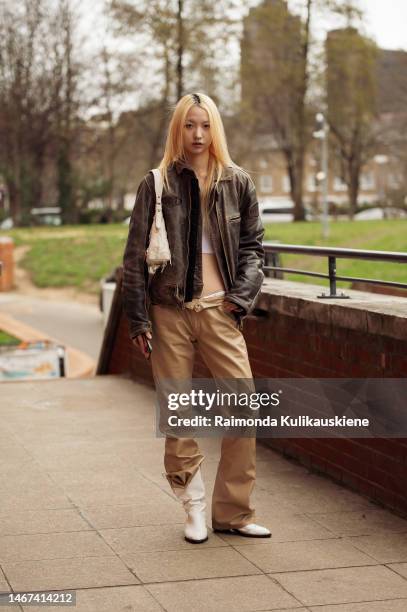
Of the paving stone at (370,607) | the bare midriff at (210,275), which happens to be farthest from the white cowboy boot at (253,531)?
the bare midriff at (210,275)

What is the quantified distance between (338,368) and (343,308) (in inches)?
14.0

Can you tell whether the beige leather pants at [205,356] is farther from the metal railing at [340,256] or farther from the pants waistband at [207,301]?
the metal railing at [340,256]

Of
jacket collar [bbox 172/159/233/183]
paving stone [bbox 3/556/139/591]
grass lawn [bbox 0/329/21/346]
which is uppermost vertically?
jacket collar [bbox 172/159/233/183]

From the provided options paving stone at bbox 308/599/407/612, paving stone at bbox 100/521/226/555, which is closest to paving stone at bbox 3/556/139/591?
paving stone at bbox 100/521/226/555

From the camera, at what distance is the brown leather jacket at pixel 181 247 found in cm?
473

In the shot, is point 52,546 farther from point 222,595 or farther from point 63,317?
point 63,317

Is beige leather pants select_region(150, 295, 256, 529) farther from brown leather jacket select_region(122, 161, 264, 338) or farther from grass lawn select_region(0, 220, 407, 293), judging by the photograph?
grass lawn select_region(0, 220, 407, 293)

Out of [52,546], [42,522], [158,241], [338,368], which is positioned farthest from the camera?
[338,368]

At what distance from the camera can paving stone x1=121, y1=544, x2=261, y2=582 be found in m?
4.40

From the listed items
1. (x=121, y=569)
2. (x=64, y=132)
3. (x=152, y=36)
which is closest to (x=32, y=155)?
(x=64, y=132)

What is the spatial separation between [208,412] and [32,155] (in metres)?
43.9

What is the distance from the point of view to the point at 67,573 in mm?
4402

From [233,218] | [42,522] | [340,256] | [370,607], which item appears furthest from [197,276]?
[340,256]

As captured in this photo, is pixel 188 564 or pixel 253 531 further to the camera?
pixel 253 531
